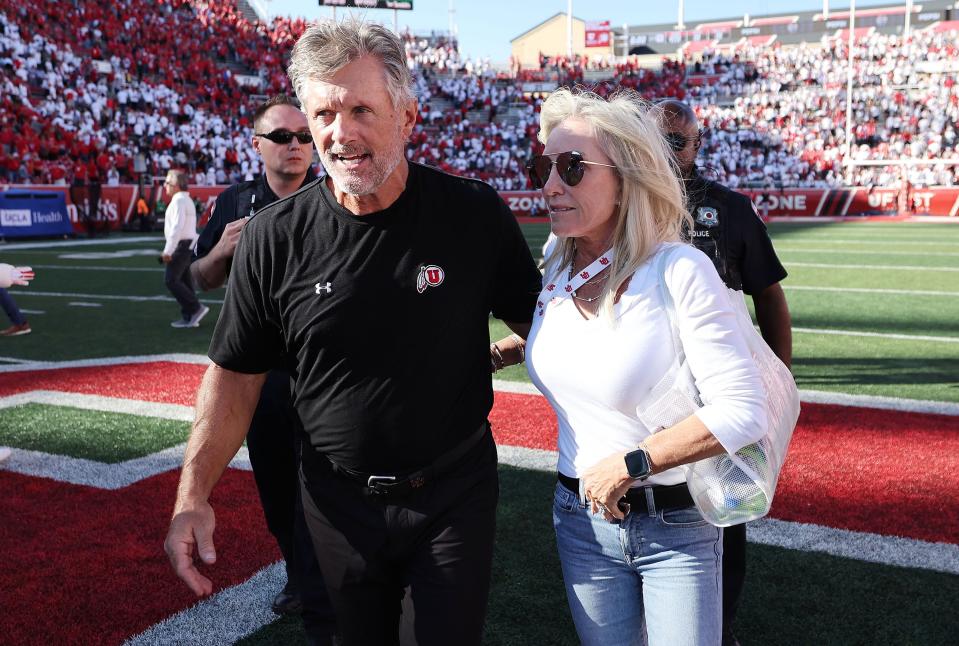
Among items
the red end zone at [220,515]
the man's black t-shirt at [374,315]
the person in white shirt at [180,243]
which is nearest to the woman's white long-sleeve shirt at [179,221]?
the person in white shirt at [180,243]

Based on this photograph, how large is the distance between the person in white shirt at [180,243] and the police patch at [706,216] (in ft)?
24.9

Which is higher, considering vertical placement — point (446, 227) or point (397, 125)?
point (397, 125)

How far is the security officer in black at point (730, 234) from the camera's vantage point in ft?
11.2

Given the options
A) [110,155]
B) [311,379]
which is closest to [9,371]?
[311,379]

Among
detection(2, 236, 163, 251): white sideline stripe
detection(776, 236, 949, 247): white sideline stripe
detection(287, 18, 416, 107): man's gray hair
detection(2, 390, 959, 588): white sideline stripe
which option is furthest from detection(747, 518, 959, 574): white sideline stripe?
detection(2, 236, 163, 251): white sideline stripe

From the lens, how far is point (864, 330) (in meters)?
9.60

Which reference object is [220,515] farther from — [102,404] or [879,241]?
[879,241]

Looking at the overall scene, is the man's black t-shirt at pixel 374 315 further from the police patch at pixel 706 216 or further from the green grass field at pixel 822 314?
the green grass field at pixel 822 314

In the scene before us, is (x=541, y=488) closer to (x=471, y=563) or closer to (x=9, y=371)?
(x=471, y=563)

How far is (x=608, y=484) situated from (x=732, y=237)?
1.83 metres

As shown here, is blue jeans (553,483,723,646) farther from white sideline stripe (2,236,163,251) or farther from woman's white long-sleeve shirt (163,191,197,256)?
white sideline stripe (2,236,163,251)

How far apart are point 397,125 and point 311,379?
67 cm

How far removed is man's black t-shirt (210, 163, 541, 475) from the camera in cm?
216

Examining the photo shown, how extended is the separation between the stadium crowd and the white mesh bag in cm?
2354
